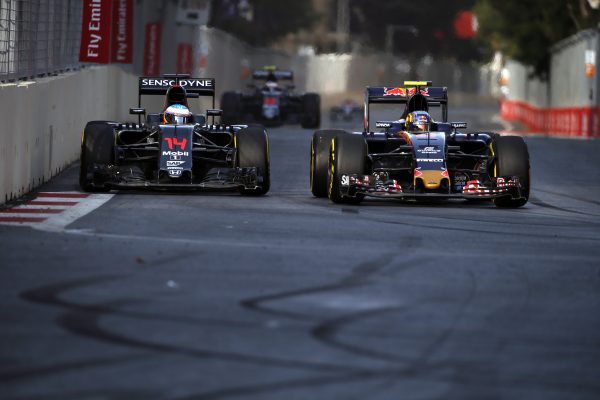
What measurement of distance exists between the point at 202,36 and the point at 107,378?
189ft

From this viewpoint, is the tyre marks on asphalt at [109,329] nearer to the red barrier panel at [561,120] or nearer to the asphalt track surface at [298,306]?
the asphalt track surface at [298,306]

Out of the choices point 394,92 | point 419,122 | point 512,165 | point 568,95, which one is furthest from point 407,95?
point 568,95

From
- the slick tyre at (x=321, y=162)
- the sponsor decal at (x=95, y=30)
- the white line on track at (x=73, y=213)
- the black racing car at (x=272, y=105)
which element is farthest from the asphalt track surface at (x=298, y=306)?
the black racing car at (x=272, y=105)

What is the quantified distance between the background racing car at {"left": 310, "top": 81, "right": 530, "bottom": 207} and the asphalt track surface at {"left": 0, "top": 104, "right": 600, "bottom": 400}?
38.7 inches

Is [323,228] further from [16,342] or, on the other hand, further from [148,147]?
[16,342]

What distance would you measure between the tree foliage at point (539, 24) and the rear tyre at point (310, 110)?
67.1 feet

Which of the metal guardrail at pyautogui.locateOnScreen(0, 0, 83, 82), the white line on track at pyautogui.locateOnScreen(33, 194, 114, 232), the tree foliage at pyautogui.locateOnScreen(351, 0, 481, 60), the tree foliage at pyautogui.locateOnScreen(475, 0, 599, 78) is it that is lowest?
the white line on track at pyautogui.locateOnScreen(33, 194, 114, 232)

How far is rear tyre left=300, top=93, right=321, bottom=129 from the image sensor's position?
141ft

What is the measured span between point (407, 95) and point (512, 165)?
7.03 feet

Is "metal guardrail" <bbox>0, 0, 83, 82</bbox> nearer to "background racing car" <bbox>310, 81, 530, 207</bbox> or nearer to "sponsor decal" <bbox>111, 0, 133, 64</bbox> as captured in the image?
"background racing car" <bbox>310, 81, 530, 207</bbox>

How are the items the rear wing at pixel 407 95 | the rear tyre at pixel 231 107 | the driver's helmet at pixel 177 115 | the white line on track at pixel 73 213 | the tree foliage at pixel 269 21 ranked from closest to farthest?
the white line on track at pixel 73 213 < the rear wing at pixel 407 95 < the driver's helmet at pixel 177 115 < the rear tyre at pixel 231 107 < the tree foliage at pixel 269 21

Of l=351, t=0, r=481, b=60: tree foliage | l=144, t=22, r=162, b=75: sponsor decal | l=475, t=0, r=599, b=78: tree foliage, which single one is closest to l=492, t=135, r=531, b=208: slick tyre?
l=144, t=22, r=162, b=75: sponsor decal

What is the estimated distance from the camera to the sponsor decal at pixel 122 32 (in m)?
34.6

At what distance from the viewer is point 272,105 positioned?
1677 inches
